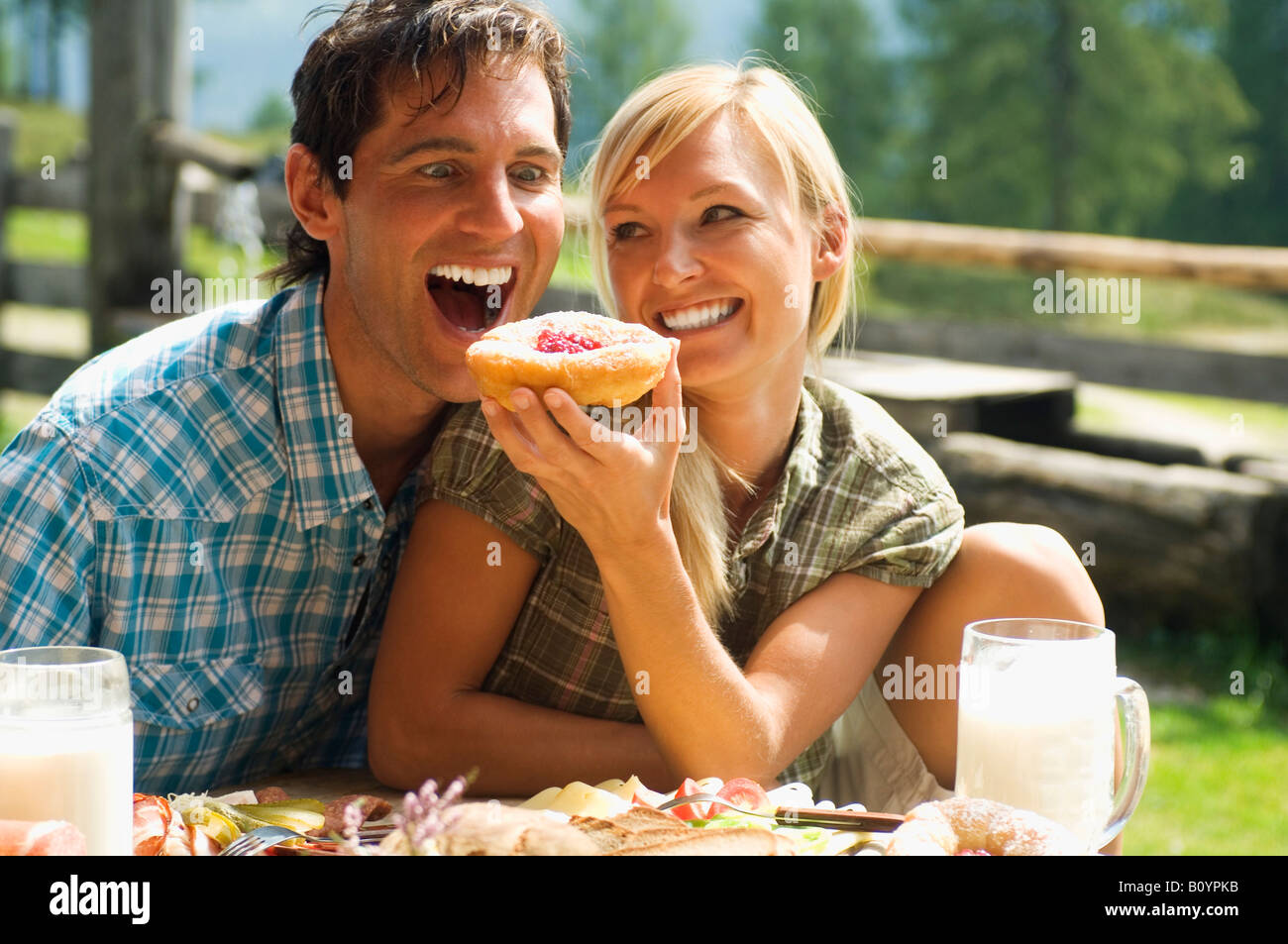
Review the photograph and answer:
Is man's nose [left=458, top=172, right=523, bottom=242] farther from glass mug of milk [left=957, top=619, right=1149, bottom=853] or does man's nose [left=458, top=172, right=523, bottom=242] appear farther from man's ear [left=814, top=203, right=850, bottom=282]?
glass mug of milk [left=957, top=619, right=1149, bottom=853]

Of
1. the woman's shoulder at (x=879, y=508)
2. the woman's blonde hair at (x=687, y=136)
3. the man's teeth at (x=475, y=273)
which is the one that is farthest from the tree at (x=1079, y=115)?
the man's teeth at (x=475, y=273)

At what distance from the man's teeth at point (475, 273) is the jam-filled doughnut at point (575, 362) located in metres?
0.36

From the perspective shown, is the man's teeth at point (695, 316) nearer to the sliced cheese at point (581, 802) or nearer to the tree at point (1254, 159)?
the sliced cheese at point (581, 802)

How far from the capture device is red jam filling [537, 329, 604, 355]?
6.92 ft

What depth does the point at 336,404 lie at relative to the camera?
8.37 feet

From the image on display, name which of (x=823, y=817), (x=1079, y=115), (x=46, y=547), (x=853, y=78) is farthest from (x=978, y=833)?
(x=853, y=78)

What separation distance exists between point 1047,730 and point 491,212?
130 centimetres

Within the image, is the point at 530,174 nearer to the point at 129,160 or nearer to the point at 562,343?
the point at 562,343

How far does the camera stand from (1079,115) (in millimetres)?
26156

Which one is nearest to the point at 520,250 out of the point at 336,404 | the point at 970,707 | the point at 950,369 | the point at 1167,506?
the point at 336,404

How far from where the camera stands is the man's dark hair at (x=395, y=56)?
246 cm

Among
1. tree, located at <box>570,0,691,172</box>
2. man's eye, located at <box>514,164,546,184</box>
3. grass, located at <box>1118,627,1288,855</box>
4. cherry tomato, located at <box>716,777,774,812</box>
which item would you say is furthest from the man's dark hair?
tree, located at <box>570,0,691,172</box>

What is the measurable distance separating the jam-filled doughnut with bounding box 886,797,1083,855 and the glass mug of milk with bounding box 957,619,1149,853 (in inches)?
6.6
